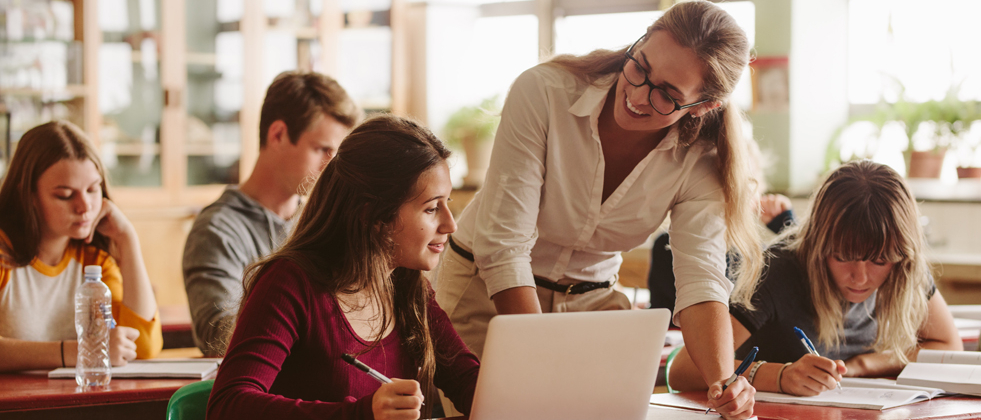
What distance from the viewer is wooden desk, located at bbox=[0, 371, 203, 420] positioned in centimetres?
155

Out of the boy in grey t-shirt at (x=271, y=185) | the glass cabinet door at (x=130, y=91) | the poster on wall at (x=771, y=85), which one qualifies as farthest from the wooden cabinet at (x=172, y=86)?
the poster on wall at (x=771, y=85)

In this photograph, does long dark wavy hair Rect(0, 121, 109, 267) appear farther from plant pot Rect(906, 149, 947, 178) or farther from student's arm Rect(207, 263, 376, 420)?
plant pot Rect(906, 149, 947, 178)

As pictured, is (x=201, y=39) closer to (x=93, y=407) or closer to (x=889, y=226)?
(x=93, y=407)

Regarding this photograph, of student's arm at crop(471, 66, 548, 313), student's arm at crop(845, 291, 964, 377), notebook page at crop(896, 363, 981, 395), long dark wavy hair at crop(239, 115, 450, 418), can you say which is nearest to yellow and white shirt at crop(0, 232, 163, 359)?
long dark wavy hair at crop(239, 115, 450, 418)

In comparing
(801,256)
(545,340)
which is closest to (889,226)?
(801,256)

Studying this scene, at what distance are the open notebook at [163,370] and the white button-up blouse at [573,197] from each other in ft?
2.07

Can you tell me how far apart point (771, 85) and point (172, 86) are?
295cm

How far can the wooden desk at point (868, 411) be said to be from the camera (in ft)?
4.64

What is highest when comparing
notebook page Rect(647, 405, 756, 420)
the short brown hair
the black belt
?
the short brown hair

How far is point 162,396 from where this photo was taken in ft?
5.38

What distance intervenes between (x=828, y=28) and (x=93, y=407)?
12.5ft

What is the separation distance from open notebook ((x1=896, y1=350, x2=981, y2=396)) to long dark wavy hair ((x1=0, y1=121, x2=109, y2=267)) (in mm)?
1895

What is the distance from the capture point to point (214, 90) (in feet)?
14.8

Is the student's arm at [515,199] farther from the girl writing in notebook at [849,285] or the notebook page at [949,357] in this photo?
the notebook page at [949,357]
